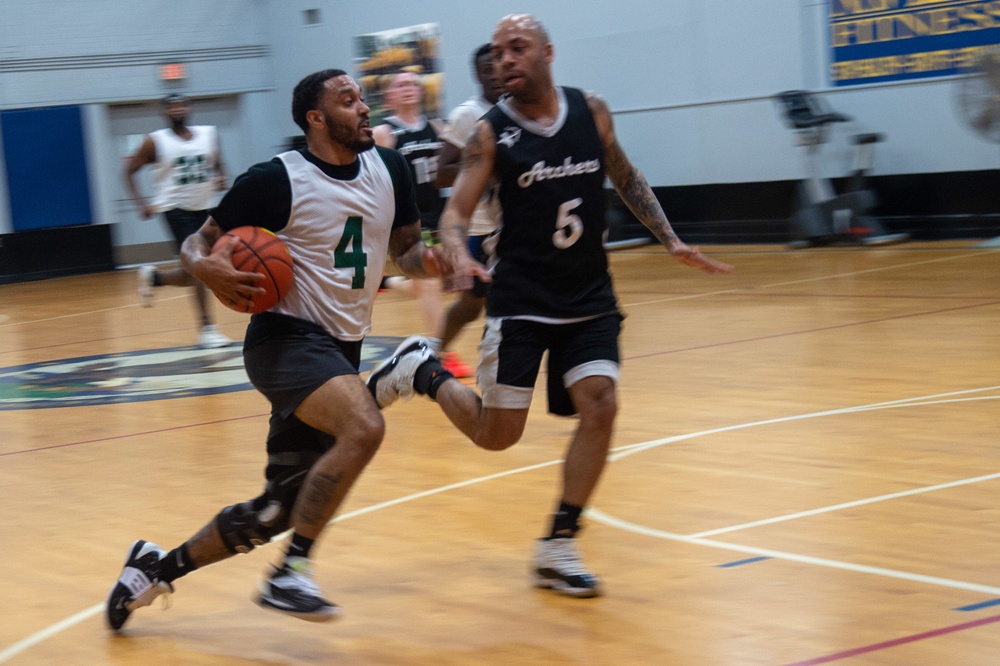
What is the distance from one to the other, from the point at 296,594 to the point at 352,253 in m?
1.04

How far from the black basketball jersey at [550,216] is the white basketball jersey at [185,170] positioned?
666cm

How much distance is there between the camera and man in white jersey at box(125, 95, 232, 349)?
10.6 meters

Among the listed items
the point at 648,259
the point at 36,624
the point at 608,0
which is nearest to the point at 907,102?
the point at 648,259

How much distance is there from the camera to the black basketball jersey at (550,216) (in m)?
4.29

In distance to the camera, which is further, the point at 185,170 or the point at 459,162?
the point at 185,170

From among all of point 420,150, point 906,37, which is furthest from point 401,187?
point 906,37

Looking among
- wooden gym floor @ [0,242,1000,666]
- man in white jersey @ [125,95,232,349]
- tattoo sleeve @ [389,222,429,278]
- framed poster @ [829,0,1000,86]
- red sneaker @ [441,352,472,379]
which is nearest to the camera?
wooden gym floor @ [0,242,1000,666]

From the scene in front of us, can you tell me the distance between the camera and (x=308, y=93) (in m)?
4.14

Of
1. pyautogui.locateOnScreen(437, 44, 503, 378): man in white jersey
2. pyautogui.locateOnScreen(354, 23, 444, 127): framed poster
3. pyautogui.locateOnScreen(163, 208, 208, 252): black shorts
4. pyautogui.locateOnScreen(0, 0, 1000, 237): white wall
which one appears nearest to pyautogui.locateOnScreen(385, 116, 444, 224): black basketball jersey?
pyautogui.locateOnScreen(437, 44, 503, 378): man in white jersey

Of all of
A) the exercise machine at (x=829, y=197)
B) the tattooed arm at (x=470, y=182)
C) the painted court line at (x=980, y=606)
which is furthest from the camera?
the exercise machine at (x=829, y=197)

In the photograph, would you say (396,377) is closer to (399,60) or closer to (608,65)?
(608,65)

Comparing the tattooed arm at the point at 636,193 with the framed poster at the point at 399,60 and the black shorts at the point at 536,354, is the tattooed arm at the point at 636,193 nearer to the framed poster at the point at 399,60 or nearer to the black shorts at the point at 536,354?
the black shorts at the point at 536,354

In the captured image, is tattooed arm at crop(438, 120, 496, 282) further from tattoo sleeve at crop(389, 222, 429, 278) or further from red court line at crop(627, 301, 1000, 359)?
red court line at crop(627, 301, 1000, 359)

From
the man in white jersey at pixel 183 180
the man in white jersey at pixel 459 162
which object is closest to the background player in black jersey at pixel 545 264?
the man in white jersey at pixel 459 162
